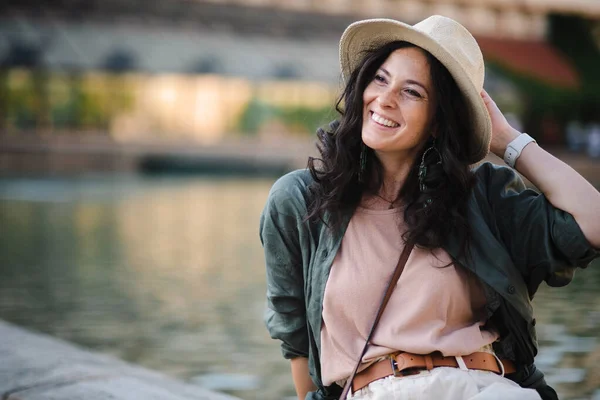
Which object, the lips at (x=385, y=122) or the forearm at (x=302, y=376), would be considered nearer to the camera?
the lips at (x=385, y=122)

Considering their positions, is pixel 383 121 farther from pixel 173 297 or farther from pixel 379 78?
pixel 173 297

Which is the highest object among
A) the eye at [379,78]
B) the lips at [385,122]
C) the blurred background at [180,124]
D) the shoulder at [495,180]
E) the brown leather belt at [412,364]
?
the blurred background at [180,124]

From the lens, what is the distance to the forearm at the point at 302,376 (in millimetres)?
2930

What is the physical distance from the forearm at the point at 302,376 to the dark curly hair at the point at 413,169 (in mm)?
505

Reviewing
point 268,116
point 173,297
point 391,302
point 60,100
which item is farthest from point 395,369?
point 268,116

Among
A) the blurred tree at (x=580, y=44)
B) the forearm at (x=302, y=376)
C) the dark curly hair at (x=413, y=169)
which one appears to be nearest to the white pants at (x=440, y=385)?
the dark curly hair at (x=413, y=169)

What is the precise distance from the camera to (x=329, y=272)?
2.66m

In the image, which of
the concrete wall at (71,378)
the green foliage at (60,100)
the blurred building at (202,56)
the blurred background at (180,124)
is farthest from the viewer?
the blurred building at (202,56)

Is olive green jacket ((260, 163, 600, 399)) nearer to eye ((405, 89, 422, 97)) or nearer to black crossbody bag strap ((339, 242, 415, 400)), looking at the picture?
black crossbody bag strap ((339, 242, 415, 400))

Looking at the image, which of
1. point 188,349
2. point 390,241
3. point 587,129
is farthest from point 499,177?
point 587,129

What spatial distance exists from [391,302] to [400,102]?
1.86ft

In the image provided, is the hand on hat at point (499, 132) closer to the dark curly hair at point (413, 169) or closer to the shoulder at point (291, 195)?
the dark curly hair at point (413, 169)

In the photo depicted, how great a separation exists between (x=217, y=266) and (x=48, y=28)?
27661 mm

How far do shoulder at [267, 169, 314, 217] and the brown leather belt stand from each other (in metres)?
0.51
